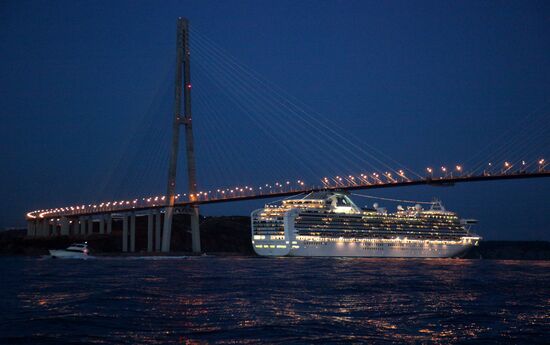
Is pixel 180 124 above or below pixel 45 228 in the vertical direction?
above

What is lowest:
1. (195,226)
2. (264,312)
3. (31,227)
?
(264,312)

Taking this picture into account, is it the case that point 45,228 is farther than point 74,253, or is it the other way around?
point 45,228

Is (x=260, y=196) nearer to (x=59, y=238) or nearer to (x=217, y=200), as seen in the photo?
(x=217, y=200)

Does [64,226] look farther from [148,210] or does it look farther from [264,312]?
[264,312]

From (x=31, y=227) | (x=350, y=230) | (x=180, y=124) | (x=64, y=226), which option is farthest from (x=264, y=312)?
(x=31, y=227)

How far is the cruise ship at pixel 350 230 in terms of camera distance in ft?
197

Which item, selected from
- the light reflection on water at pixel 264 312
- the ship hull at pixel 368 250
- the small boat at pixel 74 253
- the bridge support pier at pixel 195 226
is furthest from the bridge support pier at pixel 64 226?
the light reflection on water at pixel 264 312

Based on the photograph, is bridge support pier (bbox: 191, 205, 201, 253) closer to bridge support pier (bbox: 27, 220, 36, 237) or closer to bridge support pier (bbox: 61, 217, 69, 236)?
bridge support pier (bbox: 61, 217, 69, 236)

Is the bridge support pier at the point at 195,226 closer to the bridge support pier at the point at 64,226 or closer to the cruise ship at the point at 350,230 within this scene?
the cruise ship at the point at 350,230

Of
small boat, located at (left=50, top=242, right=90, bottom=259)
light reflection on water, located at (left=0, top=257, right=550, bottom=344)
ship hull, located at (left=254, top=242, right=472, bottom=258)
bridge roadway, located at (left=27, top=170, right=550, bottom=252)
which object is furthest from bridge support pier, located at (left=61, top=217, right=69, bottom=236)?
light reflection on water, located at (left=0, top=257, right=550, bottom=344)

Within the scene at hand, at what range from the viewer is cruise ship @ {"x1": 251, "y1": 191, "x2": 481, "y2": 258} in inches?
2362

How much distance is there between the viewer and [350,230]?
62500 millimetres

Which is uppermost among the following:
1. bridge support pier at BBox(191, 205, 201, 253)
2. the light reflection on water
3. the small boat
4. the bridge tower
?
the bridge tower

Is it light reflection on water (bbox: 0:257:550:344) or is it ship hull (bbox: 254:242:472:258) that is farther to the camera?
ship hull (bbox: 254:242:472:258)
